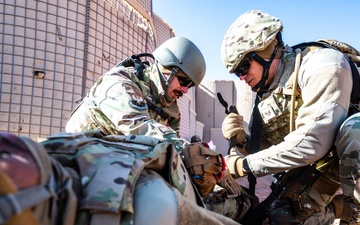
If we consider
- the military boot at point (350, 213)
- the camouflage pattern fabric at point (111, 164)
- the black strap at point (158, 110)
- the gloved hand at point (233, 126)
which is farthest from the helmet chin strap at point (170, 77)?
the camouflage pattern fabric at point (111, 164)

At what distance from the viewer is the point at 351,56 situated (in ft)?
8.16

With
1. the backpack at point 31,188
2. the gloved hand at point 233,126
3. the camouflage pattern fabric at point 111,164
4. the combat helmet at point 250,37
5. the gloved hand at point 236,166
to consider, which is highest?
the combat helmet at point 250,37

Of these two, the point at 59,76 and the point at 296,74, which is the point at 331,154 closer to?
the point at 296,74

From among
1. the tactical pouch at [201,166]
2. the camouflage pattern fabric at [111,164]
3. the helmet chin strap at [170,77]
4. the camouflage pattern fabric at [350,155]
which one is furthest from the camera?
the helmet chin strap at [170,77]

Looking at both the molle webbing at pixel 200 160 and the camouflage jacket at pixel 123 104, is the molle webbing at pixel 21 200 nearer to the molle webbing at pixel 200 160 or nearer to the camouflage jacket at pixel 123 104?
the molle webbing at pixel 200 160

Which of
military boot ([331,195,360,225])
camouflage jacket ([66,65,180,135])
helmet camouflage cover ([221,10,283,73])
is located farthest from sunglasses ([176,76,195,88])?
military boot ([331,195,360,225])

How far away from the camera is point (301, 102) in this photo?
234 centimetres

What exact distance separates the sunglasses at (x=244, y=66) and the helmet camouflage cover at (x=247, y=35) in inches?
0.9

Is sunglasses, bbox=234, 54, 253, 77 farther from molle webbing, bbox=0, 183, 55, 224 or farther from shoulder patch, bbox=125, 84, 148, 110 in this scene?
molle webbing, bbox=0, 183, 55, 224

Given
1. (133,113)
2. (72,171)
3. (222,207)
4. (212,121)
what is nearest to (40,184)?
(72,171)

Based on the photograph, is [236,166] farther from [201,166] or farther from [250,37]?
[201,166]

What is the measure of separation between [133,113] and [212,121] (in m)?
6.95

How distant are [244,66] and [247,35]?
0.19 m

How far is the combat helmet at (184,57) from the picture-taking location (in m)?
2.70
